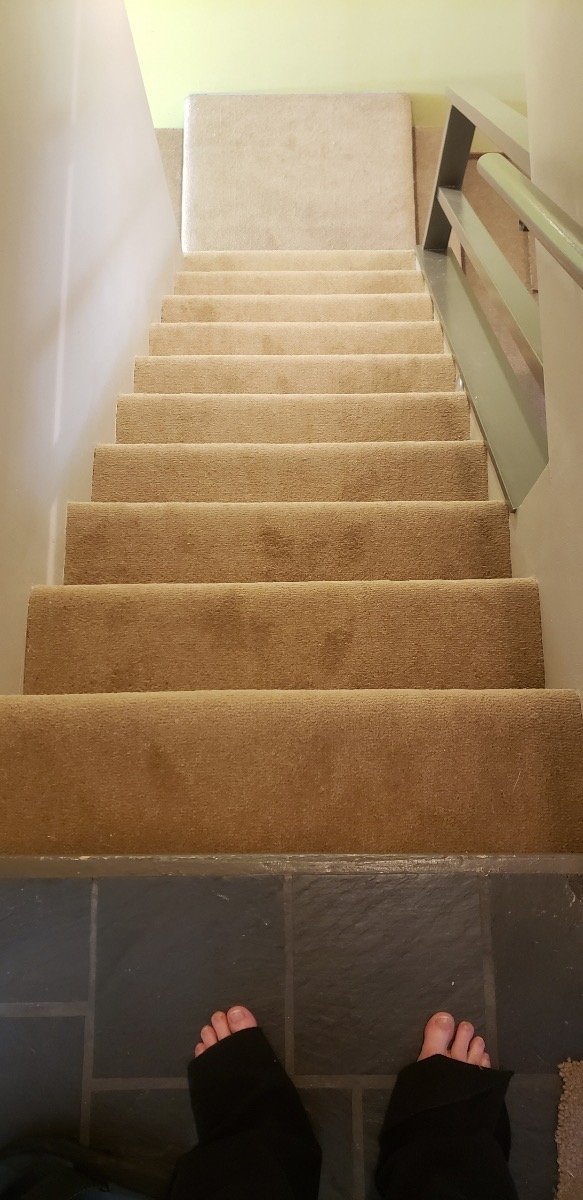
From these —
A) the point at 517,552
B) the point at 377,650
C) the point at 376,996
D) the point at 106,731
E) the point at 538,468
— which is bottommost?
the point at 376,996

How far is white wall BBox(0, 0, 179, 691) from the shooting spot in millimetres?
1477

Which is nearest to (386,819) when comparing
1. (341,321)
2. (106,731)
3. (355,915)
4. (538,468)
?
(355,915)

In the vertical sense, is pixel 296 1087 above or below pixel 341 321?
below

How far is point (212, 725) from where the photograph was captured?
1168 millimetres

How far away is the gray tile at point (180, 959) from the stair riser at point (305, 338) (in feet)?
6.43

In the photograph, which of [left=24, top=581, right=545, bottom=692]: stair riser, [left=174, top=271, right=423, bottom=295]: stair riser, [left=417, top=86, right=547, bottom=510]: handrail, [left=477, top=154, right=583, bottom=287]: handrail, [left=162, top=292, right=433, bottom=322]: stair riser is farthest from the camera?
[left=174, top=271, right=423, bottom=295]: stair riser

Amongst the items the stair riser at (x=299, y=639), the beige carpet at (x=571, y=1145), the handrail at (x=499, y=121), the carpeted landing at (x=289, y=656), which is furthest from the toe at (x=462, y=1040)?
the handrail at (x=499, y=121)

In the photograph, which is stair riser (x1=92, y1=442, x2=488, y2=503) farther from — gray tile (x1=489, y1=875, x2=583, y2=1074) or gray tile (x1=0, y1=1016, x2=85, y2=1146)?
gray tile (x1=0, y1=1016, x2=85, y2=1146)

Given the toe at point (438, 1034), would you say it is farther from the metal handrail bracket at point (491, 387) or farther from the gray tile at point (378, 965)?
the metal handrail bracket at point (491, 387)

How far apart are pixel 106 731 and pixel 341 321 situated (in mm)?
2081

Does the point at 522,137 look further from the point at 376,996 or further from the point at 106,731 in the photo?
the point at 376,996

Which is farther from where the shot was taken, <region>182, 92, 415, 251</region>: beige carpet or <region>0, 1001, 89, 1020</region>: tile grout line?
<region>182, 92, 415, 251</region>: beige carpet

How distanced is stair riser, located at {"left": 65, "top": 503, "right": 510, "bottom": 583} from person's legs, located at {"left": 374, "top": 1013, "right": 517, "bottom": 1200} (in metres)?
0.87

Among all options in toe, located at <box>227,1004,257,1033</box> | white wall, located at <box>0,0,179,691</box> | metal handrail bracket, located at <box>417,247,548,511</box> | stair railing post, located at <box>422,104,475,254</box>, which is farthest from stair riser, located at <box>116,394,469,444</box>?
toe, located at <box>227,1004,257,1033</box>
